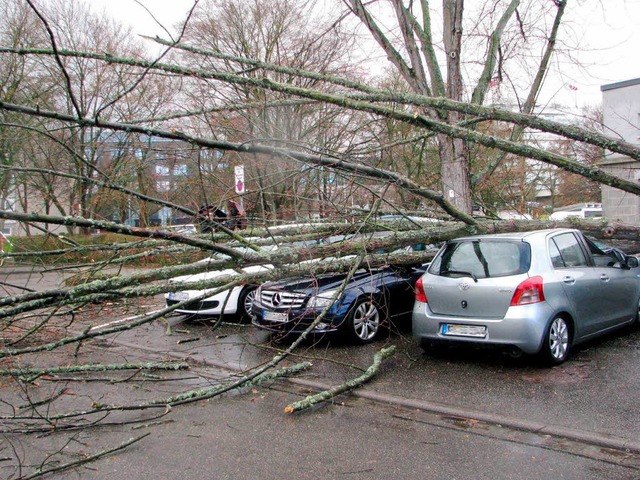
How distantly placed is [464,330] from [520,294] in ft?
2.52

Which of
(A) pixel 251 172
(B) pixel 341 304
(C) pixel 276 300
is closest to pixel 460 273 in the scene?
(B) pixel 341 304

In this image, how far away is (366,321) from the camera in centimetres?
810

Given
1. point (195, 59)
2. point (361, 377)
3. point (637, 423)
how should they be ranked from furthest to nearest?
1. point (195, 59)
2. point (361, 377)
3. point (637, 423)

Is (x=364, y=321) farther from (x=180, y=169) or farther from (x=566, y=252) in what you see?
(x=180, y=169)

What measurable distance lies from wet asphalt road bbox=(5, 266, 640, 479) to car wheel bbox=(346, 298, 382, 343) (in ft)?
2.11

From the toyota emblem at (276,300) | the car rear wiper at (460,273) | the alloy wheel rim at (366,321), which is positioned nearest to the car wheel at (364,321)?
the alloy wheel rim at (366,321)

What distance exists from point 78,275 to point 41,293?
2458 millimetres

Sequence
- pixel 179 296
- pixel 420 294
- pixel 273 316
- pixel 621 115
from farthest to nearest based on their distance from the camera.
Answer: pixel 621 115 → pixel 179 296 → pixel 273 316 → pixel 420 294

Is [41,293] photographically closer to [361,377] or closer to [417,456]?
[417,456]

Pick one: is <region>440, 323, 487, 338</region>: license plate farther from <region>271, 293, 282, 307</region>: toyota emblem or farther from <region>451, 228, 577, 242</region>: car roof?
<region>271, 293, 282, 307</region>: toyota emblem

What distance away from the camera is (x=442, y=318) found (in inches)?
263

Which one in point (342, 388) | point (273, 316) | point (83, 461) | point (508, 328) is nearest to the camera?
point (83, 461)

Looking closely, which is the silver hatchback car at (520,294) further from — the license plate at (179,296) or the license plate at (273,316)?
the license plate at (179,296)

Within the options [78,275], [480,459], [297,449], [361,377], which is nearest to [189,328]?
[78,275]
